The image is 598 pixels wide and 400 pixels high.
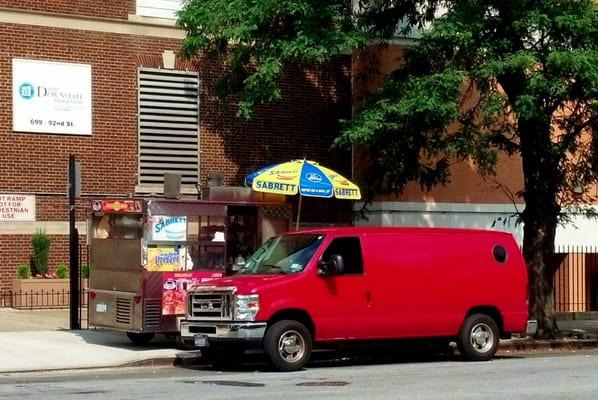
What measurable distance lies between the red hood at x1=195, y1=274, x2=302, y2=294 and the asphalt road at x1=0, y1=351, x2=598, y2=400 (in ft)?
4.10

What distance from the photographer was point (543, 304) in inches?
872

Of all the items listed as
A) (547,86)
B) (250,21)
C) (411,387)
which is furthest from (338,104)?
(411,387)

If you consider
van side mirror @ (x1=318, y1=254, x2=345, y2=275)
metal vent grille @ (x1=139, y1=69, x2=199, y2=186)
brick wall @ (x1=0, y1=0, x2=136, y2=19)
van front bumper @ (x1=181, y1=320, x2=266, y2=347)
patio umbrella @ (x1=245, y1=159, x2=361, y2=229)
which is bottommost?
van front bumper @ (x1=181, y1=320, x2=266, y2=347)

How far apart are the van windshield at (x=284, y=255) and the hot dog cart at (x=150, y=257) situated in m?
1.41

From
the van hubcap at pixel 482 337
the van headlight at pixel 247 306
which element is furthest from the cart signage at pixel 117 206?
the van hubcap at pixel 482 337

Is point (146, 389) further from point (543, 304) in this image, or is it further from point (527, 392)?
point (543, 304)

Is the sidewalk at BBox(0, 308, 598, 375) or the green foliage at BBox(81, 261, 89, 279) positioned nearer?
the sidewalk at BBox(0, 308, 598, 375)

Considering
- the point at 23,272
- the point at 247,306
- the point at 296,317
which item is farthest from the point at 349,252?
the point at 23,272

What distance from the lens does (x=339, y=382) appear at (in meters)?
14.5

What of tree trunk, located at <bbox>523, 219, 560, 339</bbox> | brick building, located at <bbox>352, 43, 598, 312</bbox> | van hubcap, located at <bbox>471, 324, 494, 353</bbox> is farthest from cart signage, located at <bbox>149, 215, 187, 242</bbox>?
brick building, located at <bbox>352, 43, 598, 312</bbox>

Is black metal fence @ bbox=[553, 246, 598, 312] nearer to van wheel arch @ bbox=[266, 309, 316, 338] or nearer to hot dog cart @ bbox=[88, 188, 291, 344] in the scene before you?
hot dog cart @ bbox=[88, 188, 291, 344]

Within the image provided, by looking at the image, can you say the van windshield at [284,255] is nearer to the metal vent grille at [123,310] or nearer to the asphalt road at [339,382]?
the asphalt road at [339,382]

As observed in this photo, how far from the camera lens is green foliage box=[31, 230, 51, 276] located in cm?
2423

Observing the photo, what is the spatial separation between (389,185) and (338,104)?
576cm
